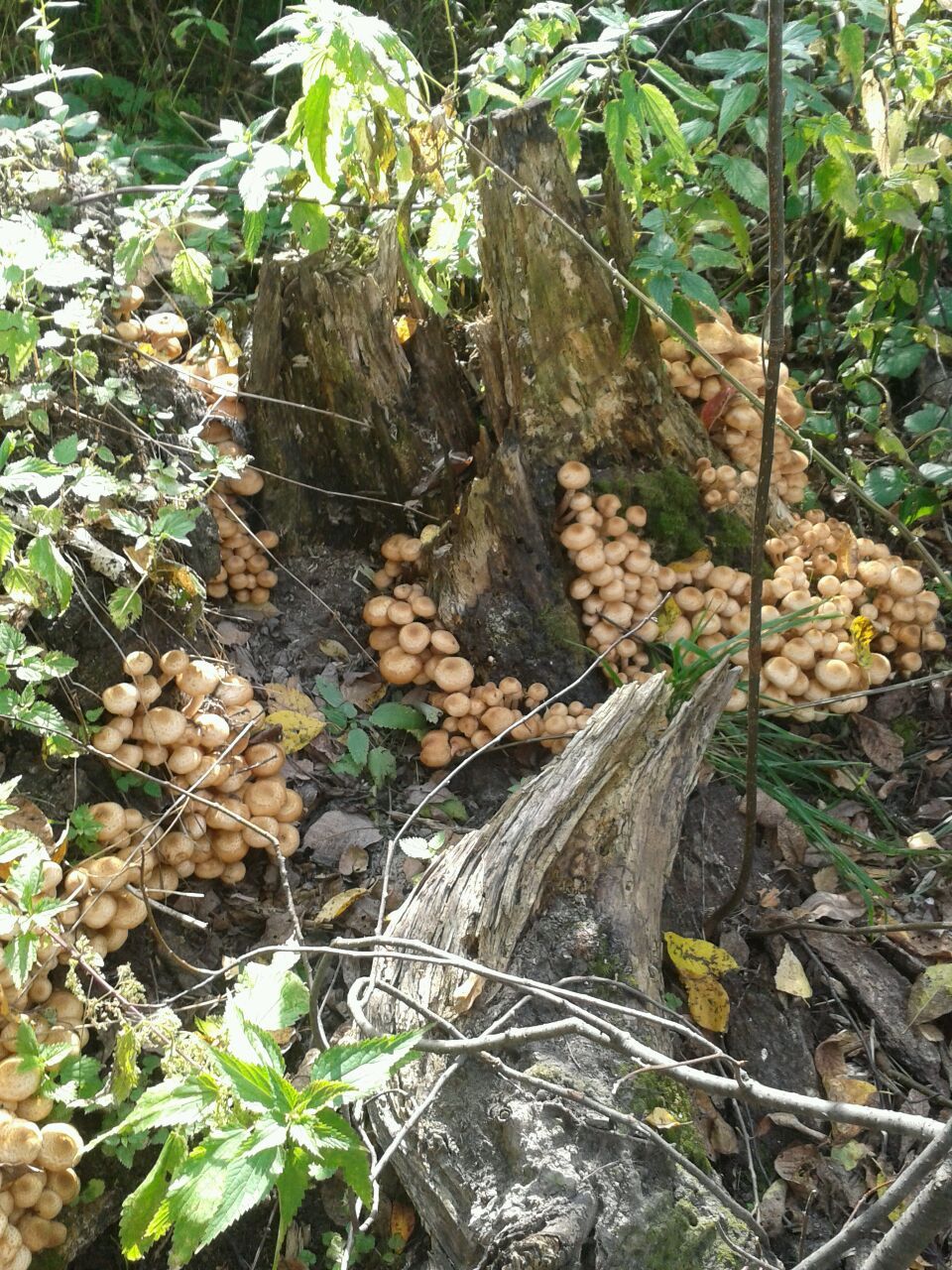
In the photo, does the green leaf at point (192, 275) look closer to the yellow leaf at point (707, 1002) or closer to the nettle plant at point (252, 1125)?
the nettle plant at point (252, 1125)

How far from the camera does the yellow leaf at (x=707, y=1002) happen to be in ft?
11.9

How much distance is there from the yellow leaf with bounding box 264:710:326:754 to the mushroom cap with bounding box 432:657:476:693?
1.75 feet

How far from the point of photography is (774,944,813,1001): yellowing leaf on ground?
12.5 ft

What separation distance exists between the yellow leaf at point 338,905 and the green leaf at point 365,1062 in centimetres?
162

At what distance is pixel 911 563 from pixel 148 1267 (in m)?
4.48

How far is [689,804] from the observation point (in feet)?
14.1

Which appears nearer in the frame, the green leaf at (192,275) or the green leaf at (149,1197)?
the green leaf at (149,1197)

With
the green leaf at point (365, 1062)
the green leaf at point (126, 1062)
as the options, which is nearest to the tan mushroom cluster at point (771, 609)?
the green leaf at point (126, 1062)

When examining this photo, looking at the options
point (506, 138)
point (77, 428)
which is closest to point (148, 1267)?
point (77, 428)

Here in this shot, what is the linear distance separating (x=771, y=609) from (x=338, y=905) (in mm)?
2323

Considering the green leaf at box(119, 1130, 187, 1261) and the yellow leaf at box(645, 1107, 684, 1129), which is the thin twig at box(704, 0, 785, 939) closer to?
the yellow leaf at box(645, 1107, 684, 1129)

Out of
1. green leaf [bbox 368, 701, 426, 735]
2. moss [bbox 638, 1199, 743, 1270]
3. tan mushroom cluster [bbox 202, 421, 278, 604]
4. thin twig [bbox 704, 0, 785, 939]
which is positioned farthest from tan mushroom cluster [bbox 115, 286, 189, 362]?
moss [bbox 638, 1199, 743, 1270]

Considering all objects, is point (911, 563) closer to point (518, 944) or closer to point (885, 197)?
point (885, 197)

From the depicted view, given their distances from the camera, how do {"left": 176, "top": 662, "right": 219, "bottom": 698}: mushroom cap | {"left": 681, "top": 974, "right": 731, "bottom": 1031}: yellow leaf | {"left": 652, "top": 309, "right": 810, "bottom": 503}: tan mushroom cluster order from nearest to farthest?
1. {"left": 681, "top": 974, "right": 731, "bottom": 1031}: yellow leaf
2. {"left": 176, "top": 662, "right": 219, "bottom": 698}: mushroom cap
3. {"left": 652, "top": 309, "right": 810, "bottom": 503}: tan mushroom cluster
